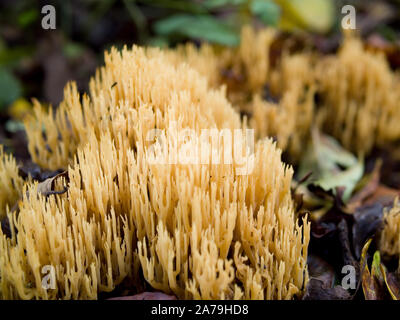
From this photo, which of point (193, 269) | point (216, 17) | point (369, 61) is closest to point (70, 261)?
point (193, 269)

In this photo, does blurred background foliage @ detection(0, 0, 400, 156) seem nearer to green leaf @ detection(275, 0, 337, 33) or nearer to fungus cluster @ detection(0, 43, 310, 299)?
green leaf @ detection(275, 0, 337, 33)

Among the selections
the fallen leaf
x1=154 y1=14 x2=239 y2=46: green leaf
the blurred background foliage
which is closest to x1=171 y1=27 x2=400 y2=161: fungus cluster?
x1=154 y1=14 x2=239 y2=46: green leaf

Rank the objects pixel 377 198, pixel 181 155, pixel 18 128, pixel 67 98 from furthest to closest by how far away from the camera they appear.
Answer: pixel 18 128, pixel 377 198, pixel 67 98, pixel 181 155

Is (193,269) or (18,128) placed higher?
(18,128)

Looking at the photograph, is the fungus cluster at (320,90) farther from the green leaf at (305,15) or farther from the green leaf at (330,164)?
the green leaf at (305,15)

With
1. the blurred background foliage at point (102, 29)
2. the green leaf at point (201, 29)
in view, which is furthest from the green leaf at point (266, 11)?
the green leaf at point (201, 29)

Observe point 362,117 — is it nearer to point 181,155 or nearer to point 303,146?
point 303,146
